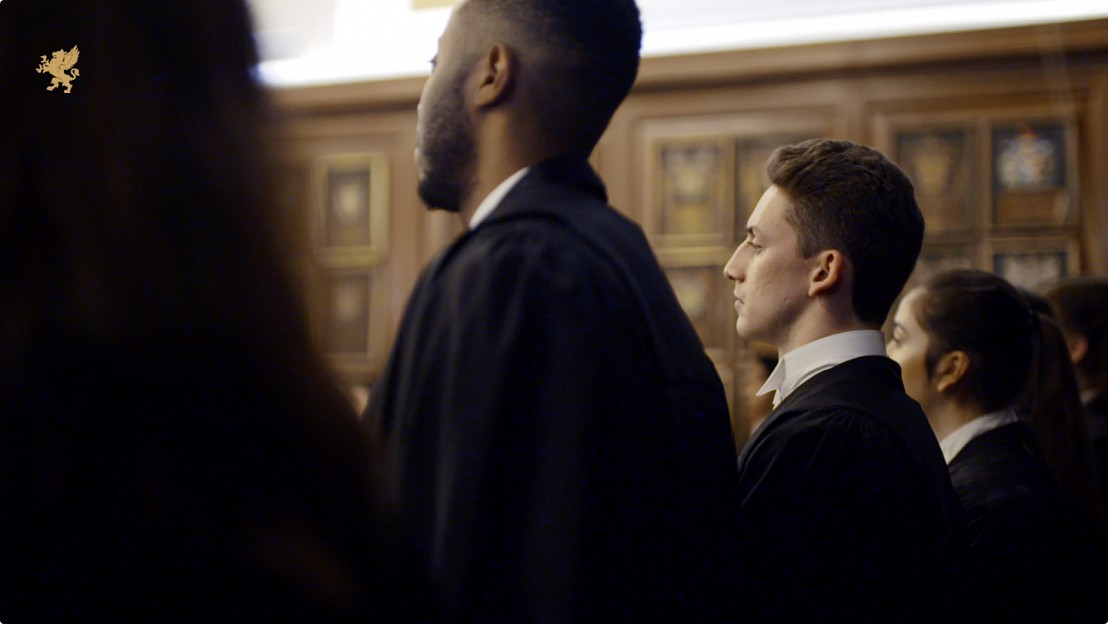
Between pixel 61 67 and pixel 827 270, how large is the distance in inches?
55.4

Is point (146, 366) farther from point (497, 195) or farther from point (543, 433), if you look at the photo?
point (497, 195)

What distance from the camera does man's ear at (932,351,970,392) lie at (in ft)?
7.30

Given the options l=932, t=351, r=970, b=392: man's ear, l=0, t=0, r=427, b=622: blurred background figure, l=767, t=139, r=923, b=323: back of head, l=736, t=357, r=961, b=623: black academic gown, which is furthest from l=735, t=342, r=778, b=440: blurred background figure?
l=0, t=0, r=427, b=622: blurred background figure

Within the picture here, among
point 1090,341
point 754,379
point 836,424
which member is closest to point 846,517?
point 836,424

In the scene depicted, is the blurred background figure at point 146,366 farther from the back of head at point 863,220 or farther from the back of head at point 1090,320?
the back of head at point 1090,320

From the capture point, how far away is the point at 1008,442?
2.18 m

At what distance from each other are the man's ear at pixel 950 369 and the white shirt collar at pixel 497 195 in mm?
1296

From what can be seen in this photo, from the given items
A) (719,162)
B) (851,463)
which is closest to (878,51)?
(719,162)

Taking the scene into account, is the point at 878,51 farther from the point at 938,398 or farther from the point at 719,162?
the point at 938,398

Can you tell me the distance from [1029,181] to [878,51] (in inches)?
34.1

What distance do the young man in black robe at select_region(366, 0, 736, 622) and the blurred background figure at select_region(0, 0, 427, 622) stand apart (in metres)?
0.29

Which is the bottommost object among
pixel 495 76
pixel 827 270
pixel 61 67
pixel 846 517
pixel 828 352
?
pixel 846 517

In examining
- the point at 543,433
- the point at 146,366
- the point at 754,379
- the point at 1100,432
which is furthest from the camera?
the point at 754,379

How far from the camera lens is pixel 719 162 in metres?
5.07
